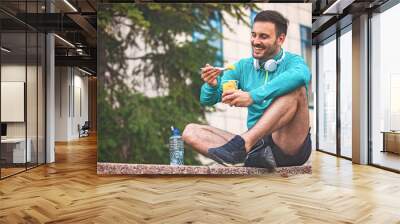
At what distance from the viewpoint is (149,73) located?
7.06m

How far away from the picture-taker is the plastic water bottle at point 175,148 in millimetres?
7043

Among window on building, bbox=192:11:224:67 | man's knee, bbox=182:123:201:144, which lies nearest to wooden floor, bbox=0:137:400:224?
man's knee, bbox=182:123:201:144

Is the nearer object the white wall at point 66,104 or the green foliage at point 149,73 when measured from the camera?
the green foliage at point 149,73

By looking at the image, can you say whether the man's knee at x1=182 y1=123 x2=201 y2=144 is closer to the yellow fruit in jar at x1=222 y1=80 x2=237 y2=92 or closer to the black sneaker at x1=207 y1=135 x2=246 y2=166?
the black sneaker at x1=207 y1=135 x2=246 y2=166

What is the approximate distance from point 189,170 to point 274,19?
3.03 meters

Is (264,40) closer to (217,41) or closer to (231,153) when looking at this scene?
(217,41)

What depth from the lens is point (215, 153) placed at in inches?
278

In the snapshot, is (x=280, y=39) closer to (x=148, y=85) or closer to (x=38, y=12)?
(x=148, y=85)

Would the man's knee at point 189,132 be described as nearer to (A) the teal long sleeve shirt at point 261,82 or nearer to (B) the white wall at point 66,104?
(A) the teal long sleeve shirt at point 261,82

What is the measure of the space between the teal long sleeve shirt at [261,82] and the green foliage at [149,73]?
323 millimetres

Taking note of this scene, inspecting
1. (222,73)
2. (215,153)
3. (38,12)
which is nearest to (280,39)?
(222,73)

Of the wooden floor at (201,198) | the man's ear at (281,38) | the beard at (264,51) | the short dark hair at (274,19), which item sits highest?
the short dark hair at (274,19)

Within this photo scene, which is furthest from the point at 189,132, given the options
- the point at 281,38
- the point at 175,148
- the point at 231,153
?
the point at 281,38

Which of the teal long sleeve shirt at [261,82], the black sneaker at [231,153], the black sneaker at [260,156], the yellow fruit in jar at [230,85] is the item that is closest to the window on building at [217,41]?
the teal long sleeve shirt at [261,82]
